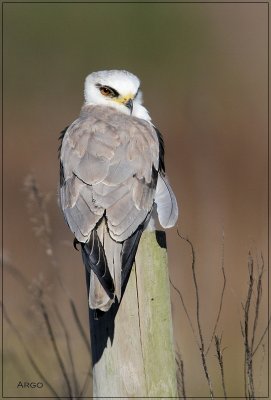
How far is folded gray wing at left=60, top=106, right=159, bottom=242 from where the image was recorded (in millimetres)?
4246

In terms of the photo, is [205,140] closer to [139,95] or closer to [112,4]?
[139,95]

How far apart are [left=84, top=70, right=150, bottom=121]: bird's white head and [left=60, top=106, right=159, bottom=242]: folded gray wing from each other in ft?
2.05

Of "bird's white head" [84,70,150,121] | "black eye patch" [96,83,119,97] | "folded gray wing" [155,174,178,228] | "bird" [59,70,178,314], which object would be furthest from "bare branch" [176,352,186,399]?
"black eye patch" [96,83,119,97]

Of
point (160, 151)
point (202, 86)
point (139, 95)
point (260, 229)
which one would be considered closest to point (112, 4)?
point (202, 86)

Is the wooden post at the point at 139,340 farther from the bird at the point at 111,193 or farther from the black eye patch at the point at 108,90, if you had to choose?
the black eye patch at the point at 108,90

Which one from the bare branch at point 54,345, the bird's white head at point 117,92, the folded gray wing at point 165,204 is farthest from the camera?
the bird's white head at point 117,92

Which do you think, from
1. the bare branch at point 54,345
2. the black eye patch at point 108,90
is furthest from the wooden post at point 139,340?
the black eye patch at point 108,90

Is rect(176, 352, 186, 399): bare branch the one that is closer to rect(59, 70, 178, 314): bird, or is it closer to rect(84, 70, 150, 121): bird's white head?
rect(59, 70, 178, 314): bird

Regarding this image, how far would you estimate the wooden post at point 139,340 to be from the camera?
383 centimetres

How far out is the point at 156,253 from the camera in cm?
398

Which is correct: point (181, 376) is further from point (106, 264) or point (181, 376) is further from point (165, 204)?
point (165, 204)

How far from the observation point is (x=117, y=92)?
600cm

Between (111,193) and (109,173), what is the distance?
0.19m

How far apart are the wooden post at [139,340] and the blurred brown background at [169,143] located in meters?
0.84
